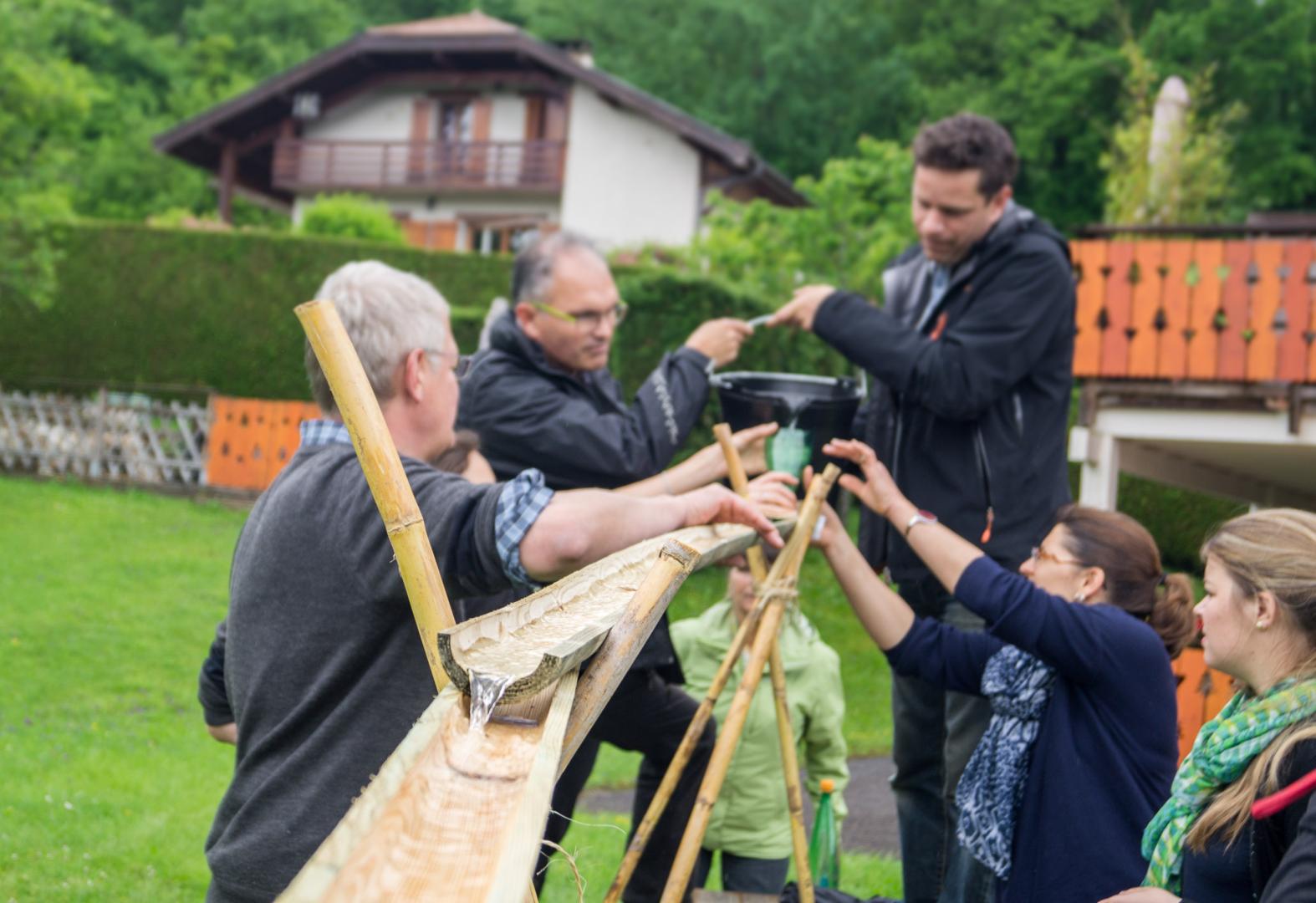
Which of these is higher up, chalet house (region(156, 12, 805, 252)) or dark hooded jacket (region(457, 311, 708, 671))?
chalet house (region(156, 12, 805, 252))

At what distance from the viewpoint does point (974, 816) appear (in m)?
3.66

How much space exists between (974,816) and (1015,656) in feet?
1.41

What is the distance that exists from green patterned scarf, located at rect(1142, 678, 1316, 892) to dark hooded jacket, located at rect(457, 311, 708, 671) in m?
1.69

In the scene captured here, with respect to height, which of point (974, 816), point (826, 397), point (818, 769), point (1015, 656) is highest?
point (826, 397)

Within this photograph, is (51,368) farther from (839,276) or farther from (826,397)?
(826,397)

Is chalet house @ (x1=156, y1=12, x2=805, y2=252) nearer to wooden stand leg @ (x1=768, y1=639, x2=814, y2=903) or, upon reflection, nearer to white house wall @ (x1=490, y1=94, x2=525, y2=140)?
white house wall @ (x1=490, y1=94, x2=525, y2=140)

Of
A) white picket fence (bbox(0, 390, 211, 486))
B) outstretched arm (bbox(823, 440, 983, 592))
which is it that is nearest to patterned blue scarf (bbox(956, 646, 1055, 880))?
outstretched arm (bbox(823, 440, 983, 592))

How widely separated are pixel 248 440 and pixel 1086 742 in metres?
15.8

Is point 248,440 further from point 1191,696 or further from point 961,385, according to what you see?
point 961,385

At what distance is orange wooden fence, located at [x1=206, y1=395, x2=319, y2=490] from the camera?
58.6 ft

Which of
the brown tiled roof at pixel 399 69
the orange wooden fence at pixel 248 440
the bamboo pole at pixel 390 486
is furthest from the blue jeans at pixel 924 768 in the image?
the brown tiled roof at pixel 399 69

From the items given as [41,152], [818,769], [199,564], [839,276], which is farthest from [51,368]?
[818,769]

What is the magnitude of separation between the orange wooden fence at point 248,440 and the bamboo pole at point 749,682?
14409 mm

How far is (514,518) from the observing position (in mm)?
2551
